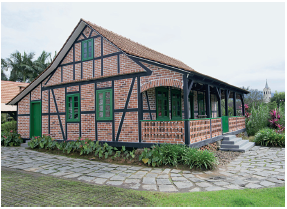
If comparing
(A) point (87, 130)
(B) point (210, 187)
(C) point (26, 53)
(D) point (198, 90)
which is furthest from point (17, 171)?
(C) point (26, 53)

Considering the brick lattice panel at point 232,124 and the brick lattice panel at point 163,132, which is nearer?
the brick lattice panel at point 163,132

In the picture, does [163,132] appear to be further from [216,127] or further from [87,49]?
[87,49]

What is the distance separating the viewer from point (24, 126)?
43.6 feet

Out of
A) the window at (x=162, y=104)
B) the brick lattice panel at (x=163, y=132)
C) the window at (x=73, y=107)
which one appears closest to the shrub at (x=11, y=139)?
the window at (x=73, y=107)

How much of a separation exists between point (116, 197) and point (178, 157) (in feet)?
10.7

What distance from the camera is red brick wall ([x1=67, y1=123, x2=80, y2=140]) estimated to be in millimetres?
10796

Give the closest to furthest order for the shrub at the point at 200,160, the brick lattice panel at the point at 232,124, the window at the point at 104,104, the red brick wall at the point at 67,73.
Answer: the shrub at the point at 200,160 < the window at the point at 104,104 < the red brick wall at the point at 67,73 < the brick lattice panel at the point at 232,124

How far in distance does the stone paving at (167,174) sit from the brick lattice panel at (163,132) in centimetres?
137

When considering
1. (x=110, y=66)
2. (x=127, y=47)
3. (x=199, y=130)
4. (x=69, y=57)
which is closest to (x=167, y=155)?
(x=199, y=130)

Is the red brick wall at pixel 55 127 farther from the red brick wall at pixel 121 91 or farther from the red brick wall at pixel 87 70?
the red brick wall at pixel 121 91

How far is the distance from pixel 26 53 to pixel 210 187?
3129cm

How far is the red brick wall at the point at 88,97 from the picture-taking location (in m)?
10.3

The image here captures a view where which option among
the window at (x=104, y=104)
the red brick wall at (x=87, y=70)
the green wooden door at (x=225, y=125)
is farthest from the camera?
the green wooden door at (x=225, y=125)

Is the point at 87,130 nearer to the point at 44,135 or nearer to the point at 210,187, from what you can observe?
the point at 44,135
